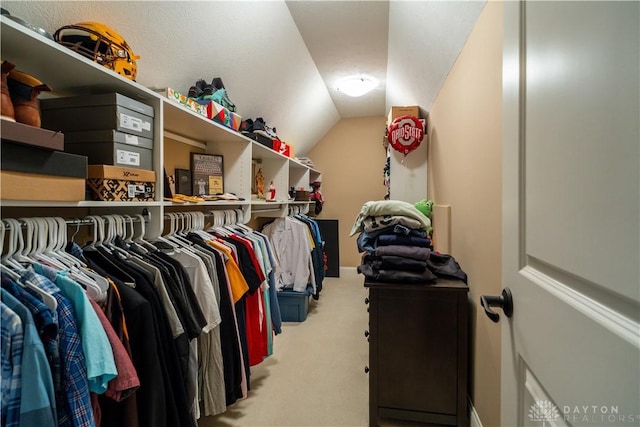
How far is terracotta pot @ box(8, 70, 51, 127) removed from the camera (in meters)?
0.89

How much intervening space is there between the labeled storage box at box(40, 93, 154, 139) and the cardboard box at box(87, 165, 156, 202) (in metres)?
0.18

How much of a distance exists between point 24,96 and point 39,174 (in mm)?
251

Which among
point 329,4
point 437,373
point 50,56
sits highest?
point 329,4

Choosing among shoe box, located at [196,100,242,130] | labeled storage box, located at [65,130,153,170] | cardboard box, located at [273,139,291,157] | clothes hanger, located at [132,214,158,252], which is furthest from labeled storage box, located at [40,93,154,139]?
cardboard box, located at [273,139,291,157]

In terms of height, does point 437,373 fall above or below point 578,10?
below

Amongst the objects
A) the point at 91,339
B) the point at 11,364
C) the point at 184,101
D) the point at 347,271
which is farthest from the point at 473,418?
the point at 347,271

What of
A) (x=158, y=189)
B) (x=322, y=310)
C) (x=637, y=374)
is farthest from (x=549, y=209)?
(x=322, y=310)

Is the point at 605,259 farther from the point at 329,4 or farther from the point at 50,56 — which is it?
the point at 329,4

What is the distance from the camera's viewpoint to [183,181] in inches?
80.1

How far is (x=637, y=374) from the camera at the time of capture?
0.37 m

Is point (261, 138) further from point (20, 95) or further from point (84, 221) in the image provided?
point (20, 95)

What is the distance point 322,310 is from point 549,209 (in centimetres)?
320

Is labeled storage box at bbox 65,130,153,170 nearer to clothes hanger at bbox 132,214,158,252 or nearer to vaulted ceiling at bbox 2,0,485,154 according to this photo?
clothes hanger at bbox 132,214,158,252

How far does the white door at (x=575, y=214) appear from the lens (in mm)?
389
